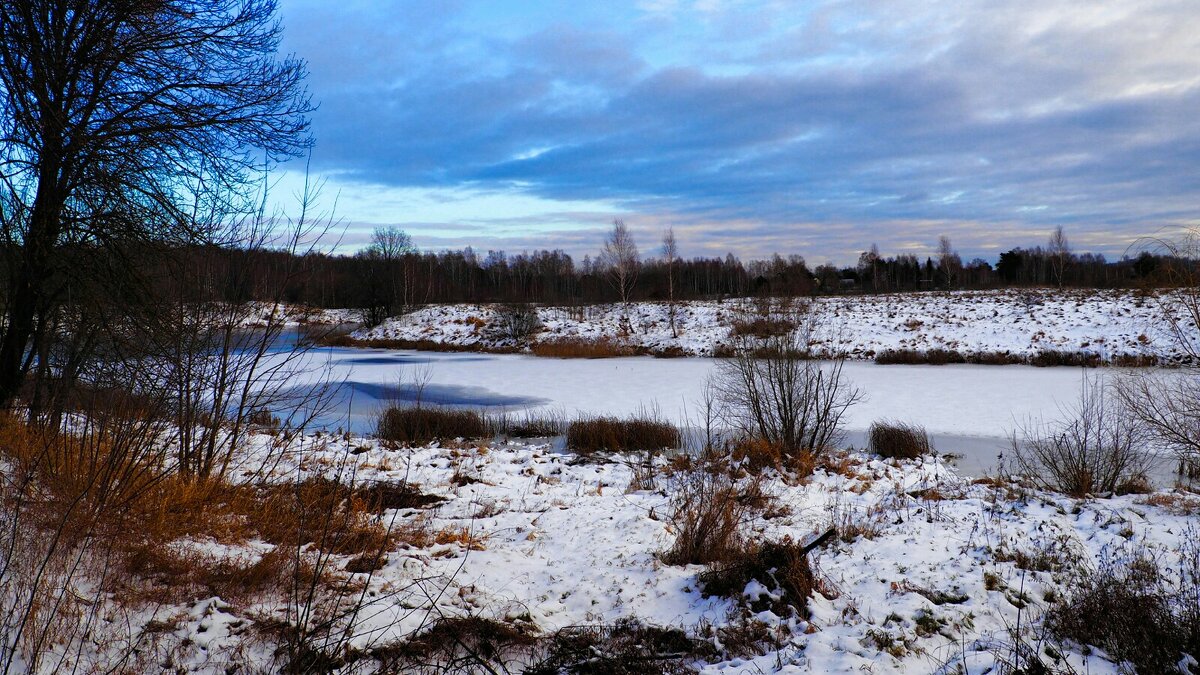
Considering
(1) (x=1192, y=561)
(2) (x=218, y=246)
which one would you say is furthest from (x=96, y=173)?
(1) (x=1192, y=561)

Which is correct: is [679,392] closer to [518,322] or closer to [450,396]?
[450,396]

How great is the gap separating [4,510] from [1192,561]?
348 inches

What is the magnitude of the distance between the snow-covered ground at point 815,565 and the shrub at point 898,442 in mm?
2025

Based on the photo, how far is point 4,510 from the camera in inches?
175

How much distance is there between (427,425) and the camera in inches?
476

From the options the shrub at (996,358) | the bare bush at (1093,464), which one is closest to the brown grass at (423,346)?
the shrub at (996,358)

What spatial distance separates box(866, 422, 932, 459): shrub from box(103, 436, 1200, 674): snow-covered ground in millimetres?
2025

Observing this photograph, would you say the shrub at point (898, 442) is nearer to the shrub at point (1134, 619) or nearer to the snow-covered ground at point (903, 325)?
the shrub at point (1134, 619)

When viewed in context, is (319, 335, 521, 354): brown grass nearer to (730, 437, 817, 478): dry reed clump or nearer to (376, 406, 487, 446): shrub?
(376, 406, 487, 446): shrub

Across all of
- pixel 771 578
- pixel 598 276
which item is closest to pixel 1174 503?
pixel 771 578

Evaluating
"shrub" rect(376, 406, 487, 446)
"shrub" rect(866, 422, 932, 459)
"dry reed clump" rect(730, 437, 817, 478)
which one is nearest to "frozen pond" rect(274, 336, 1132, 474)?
"shrub" rect(866, 422, 932, 459)

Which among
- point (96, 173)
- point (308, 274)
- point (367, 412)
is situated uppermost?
point (96, 173)

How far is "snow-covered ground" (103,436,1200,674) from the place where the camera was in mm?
3812

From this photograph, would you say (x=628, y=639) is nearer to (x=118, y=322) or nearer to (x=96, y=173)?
(x=118, y=322)
